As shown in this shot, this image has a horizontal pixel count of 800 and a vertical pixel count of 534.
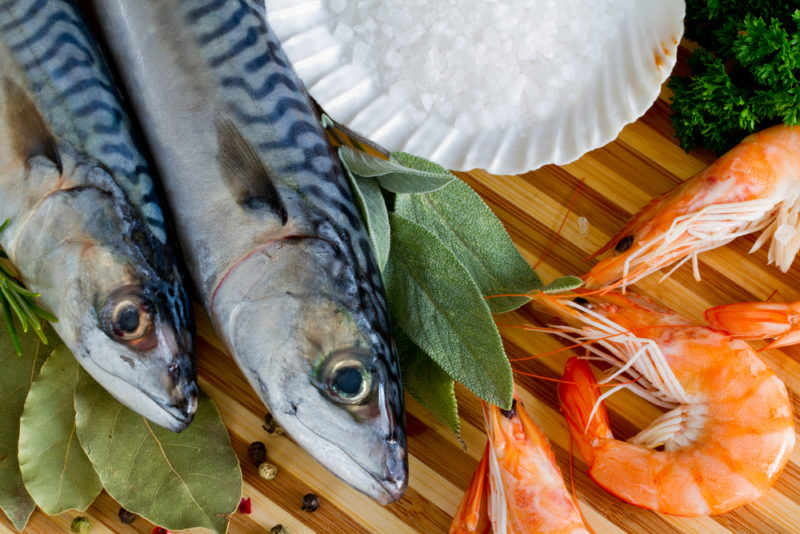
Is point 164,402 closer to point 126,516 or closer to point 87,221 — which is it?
point 87,221

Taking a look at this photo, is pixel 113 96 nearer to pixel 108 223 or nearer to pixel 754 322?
pixel 108 223

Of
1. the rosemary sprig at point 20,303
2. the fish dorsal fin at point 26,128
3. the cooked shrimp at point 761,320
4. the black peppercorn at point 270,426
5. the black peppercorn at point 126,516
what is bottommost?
the black peppercorn at point 126,516

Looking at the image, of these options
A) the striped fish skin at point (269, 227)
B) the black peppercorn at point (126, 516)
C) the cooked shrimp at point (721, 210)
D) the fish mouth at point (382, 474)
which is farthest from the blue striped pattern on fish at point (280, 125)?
the black peppercorn at point (126, 516)

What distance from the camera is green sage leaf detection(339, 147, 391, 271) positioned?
45.3 inches

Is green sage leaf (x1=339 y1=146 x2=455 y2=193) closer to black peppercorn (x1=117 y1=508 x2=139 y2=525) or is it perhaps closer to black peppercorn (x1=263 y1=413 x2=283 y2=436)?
black peppercorn (x1=263 y1=413 x2=283 y2=436)

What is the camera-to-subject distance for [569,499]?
4.23 feet

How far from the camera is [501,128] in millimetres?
1356

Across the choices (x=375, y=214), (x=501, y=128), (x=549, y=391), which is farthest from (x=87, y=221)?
(x=549, y=391)

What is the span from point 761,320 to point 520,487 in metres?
0.54

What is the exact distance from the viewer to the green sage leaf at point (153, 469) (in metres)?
1.24

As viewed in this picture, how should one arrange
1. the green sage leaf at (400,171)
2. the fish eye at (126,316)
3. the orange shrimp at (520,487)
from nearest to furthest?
1. the fish eye at (126,316)
2. the green sage leaf at (400,171)
3. the orange shrimp at (520,487)

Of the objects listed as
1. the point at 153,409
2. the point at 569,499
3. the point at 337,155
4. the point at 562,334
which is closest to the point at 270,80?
the point at 337,155

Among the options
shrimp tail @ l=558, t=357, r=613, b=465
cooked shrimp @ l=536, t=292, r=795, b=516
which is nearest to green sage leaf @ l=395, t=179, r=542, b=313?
cooked shrimp @ l=536, t=292, r=795, b=516

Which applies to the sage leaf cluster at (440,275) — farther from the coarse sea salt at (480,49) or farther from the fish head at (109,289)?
the fish head at (109,289)
